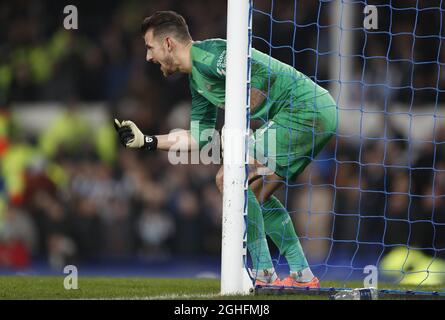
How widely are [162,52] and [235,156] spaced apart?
109 cm

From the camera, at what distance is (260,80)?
741 centimetres

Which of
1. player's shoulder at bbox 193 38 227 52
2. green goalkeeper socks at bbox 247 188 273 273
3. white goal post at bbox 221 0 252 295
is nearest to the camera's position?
white goal post at bbox 221 0 252 295

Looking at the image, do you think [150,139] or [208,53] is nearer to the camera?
[208,53]

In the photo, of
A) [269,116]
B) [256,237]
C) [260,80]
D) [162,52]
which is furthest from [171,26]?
[256,237]

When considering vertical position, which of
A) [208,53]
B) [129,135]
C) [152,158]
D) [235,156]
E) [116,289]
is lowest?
[116,289]

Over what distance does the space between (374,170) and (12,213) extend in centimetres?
441

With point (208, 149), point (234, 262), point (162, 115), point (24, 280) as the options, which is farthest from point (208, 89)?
point (162, 115)

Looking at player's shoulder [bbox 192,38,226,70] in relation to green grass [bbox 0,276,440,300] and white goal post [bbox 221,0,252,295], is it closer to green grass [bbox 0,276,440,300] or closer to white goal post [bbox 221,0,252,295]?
white goal post [bbox 221,0,252,295]

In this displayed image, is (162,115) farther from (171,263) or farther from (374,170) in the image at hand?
(374,170)

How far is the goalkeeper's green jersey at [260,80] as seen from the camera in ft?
24.0

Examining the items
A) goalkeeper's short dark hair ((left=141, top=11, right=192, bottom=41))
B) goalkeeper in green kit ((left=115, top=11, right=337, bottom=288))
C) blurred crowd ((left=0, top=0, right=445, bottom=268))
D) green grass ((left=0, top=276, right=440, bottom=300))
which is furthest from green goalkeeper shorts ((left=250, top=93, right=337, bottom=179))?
blurred crowd ((left=0, top=0, right=445, bottom=268))

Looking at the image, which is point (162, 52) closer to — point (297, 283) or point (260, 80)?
point (260, 80)

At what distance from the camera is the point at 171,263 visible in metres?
12.4

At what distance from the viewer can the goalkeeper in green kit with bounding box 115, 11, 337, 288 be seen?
7379 mm
